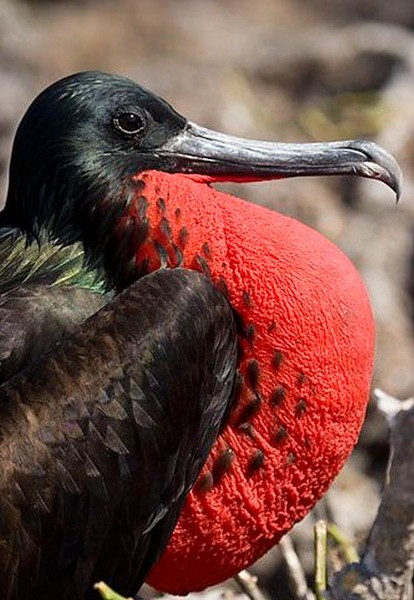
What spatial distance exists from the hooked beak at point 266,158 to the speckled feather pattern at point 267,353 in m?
0.04

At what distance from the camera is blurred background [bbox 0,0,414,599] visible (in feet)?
17.7

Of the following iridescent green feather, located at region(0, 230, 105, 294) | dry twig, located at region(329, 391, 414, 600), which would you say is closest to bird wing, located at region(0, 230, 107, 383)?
iridescent green feather, located at region(0, 230, 105, 294)

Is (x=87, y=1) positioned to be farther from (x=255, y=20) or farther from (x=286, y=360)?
(x=286, y=360)

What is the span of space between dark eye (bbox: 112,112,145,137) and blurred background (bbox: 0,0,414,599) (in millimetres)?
1335

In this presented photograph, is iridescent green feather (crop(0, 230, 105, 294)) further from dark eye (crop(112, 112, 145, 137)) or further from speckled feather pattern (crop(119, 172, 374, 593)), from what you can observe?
dark eye (crop(112, 112, 145, 137))

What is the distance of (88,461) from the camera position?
9.30ft

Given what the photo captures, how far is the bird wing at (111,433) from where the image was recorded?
279cm

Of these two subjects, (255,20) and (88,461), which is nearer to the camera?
(88,461)

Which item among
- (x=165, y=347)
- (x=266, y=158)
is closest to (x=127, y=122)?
(x=266, y=158)

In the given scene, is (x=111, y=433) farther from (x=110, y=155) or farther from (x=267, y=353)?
(x=110, y=155)

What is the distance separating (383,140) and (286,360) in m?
3.66

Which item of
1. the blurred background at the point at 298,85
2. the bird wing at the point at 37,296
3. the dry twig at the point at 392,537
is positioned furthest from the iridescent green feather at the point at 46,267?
the blurred background at the point at 298,85

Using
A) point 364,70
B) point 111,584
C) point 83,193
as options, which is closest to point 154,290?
point 83,193

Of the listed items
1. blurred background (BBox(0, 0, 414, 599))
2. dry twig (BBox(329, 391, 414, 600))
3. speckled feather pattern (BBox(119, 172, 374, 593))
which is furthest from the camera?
blurred background (BBox(0, 0, 414, 599))
